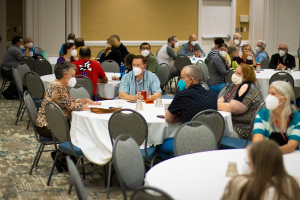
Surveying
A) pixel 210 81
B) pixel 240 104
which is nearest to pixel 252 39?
pixel 210 81

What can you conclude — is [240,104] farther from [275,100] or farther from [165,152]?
[275,100]

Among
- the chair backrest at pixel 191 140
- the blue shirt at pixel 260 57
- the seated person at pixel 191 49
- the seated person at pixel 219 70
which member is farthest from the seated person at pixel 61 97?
the seated person at pixel 191 49

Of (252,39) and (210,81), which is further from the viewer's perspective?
(252,39)

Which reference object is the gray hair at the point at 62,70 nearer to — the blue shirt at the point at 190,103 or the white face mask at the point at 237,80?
the blue shirt at the point at 190,103

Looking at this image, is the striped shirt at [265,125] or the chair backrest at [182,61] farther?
the chair backrest at [182,61]

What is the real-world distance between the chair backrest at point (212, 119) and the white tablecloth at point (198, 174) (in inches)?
23.7

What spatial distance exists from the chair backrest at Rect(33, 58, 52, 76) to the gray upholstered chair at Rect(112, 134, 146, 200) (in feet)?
17.7

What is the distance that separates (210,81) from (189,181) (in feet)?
15.9

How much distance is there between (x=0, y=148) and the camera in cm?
484

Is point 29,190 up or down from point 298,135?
down

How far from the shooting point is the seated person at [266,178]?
1.47 metres

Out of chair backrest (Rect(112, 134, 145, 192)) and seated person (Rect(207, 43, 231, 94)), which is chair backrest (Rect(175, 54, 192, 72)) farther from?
chair backrest (Rect(112, 134, 145, 192))

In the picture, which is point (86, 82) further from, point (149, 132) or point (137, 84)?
point (149, 132)

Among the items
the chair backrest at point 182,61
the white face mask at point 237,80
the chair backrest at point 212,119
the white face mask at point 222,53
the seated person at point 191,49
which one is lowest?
the chair backrest at point 212,119
